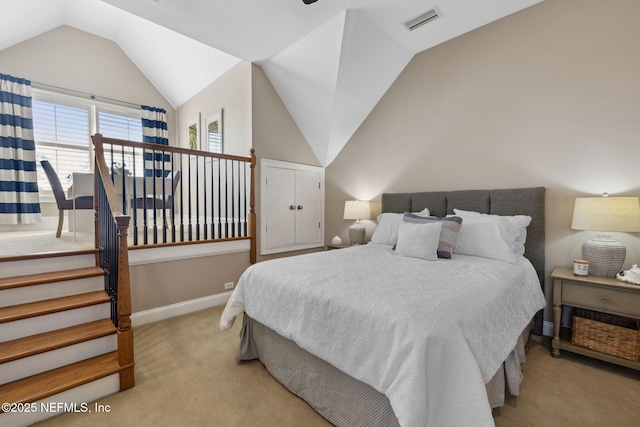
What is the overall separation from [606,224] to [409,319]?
187 cm

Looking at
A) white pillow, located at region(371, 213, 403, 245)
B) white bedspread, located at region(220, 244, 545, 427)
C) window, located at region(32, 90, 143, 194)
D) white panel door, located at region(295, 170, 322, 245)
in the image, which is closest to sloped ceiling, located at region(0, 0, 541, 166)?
white panel door, located at region(295, 170, 322, 245)

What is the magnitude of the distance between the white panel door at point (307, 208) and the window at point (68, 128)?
275 cm

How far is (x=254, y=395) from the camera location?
5.58 ft

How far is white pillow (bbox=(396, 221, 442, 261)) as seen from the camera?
7.29 feet

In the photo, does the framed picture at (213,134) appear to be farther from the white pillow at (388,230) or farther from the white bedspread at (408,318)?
the white bedspread at (408,318)

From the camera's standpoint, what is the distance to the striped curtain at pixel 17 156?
377cm

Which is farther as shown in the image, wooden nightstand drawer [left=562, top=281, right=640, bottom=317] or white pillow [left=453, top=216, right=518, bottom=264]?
white pillow [left=453, top=216, right=518, bottom=264]

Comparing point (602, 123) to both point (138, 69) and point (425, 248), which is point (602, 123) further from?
point (138, 69)

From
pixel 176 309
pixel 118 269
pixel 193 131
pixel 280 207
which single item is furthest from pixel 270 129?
pixel 118 269

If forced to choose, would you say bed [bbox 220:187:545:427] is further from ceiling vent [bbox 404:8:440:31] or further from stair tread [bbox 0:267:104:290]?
ceiling vent [bbox 404:8:440:31]

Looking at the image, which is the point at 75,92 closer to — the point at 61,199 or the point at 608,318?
the point at 61,199

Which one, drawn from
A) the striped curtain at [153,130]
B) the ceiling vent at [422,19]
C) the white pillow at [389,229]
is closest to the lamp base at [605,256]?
the white pillow at [389,229]

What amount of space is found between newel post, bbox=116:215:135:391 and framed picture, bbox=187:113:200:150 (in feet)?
11.5

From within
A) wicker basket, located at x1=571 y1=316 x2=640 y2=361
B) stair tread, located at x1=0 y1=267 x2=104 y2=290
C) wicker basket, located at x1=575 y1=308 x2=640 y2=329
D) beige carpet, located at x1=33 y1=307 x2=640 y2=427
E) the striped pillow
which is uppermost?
the striped pillow
